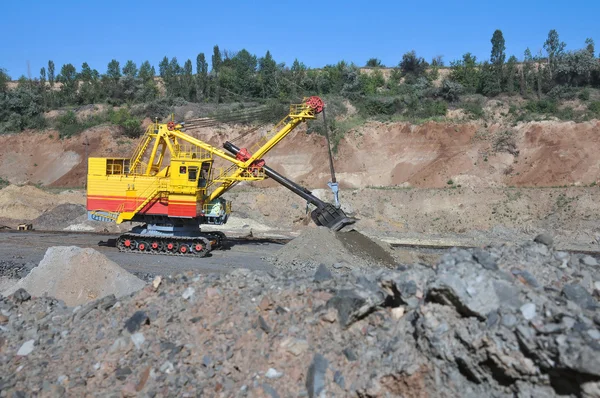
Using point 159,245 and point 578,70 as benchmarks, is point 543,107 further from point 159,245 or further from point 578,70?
point 159,245

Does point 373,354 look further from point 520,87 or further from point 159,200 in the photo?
point 520,87

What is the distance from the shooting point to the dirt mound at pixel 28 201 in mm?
30578

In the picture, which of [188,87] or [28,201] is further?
[188,87]

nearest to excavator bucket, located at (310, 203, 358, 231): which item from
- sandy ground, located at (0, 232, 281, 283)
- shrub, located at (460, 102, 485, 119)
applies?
sandy ground, located at (0, 232, 281, 283)

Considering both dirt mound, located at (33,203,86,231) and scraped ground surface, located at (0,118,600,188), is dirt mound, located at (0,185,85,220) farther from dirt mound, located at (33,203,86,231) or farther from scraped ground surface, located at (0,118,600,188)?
scraped ground surface, located at (0,118,600,188)

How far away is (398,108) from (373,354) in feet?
137

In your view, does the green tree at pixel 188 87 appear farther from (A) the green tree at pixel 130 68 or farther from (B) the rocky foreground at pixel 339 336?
(B) the rocky foreground at pixel 339 336

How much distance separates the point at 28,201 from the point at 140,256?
56.4 feet

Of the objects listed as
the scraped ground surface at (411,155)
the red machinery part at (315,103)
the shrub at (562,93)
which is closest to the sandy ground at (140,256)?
the red machinery part at (315,103)

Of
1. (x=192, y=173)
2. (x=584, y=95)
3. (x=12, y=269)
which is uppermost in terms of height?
(x=584, y=95)

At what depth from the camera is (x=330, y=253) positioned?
Answer: 56.5ft

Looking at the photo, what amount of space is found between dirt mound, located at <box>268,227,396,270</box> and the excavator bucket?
4.16 ft

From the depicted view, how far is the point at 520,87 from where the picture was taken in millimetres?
46656

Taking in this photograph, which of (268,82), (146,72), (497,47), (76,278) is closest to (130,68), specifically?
(146,72)
